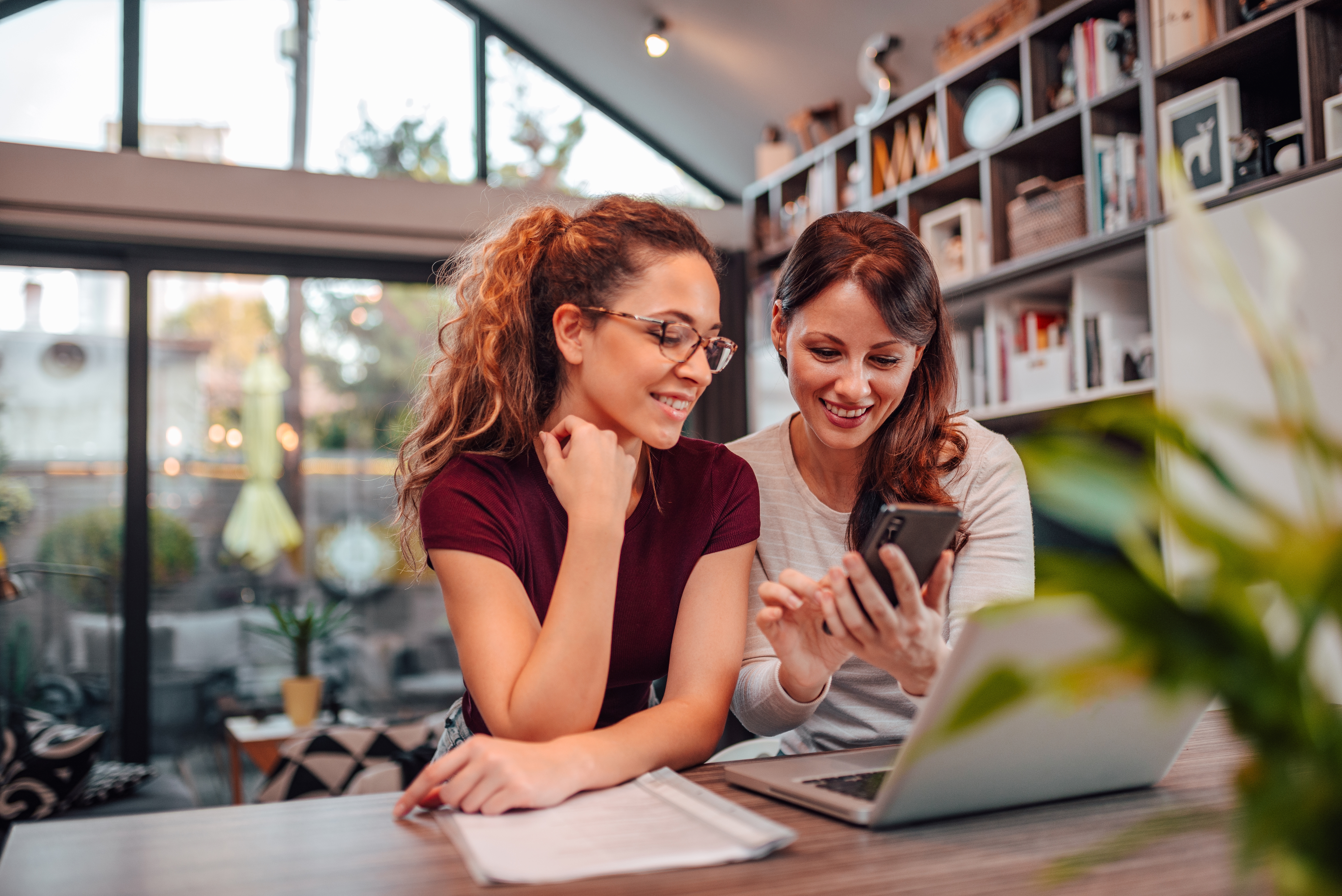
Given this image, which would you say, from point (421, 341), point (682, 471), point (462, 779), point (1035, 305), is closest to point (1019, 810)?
point (462, 779)

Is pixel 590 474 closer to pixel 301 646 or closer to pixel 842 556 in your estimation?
pixel 842 556

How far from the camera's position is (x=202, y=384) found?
13.2ft

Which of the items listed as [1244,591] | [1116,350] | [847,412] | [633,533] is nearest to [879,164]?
[1116,350]

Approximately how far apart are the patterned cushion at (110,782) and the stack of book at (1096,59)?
3208 mm

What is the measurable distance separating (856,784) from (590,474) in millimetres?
463

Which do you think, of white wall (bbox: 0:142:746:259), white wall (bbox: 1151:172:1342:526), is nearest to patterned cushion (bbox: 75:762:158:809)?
white wall (bbox: 0:142:746:259)

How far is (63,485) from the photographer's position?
3805mm

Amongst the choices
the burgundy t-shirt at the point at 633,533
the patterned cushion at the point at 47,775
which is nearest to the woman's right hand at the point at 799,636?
the burgundy t-shirt at the point at 633,533

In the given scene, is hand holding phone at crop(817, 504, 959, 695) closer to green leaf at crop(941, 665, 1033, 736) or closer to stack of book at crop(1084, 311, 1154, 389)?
green leaf at crop(941, 665, 1033, 736)

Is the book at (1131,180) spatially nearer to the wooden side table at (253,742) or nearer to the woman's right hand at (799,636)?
the woman's right hand at (799,636)

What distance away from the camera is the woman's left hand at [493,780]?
85cm

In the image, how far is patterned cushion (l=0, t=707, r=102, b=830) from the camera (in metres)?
2.50

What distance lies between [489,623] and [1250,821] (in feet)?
2.84

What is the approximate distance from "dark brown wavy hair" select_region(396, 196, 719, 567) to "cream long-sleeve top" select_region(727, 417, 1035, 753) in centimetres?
39
